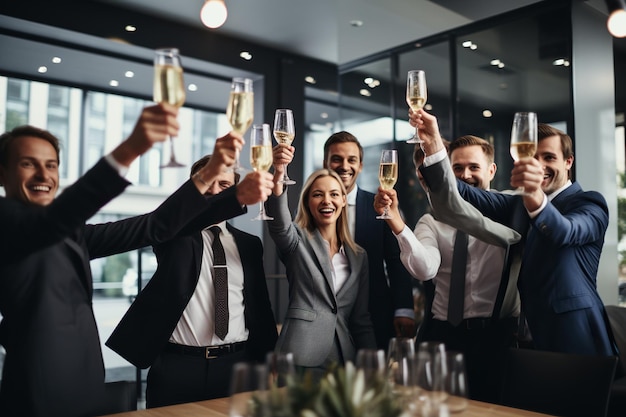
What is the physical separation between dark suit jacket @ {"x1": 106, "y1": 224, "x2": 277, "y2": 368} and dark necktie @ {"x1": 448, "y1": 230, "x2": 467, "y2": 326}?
2.65 feet

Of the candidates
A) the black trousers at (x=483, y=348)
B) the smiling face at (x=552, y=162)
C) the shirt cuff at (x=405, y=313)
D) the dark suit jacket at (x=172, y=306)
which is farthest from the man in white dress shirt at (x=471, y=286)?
the dark suit jacket at (x=172, y=306)

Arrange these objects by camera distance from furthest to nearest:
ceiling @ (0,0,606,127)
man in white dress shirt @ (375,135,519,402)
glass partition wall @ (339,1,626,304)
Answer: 1. ceiling @ (0,0,606,127)
2. glass partition wall @ (339,1,626,304)
3. man in white dress shirt @ (375,135,519,402)

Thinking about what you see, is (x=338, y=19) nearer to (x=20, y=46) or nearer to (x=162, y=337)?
(x=20, y=46)

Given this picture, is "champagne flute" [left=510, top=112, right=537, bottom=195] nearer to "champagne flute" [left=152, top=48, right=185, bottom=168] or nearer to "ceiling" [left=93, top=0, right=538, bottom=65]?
"champagne flute" [left=152, top=48, right=185, bottom=168]

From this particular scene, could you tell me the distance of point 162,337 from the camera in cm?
237

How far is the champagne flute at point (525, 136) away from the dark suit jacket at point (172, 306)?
1.24 metres

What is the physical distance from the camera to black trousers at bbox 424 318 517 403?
2.64 m

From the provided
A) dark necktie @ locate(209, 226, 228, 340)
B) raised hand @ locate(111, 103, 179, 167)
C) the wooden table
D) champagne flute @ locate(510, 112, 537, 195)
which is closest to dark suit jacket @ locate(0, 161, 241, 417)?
raised hand @ locate(111, 103, 179, 167)

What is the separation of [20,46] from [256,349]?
387 cm

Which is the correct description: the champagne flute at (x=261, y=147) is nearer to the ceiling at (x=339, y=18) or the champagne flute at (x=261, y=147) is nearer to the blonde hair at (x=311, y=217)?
the blonde hair at (x=311, y=217)

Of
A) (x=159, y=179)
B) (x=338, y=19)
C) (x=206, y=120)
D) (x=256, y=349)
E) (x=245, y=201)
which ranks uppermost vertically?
(x=338, y=19)

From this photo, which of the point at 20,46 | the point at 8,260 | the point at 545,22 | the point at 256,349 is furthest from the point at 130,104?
the point at 8,260

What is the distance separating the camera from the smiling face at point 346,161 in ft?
10.1

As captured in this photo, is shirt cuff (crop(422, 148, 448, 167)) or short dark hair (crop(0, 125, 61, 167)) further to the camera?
shirt cuff (crop(422, 148, 448, 167))
